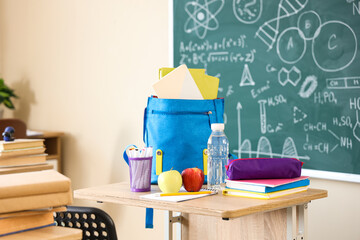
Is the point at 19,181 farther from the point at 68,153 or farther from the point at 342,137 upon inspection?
the point at 68,153

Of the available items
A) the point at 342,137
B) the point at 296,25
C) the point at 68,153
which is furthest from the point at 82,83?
the point at 342,137

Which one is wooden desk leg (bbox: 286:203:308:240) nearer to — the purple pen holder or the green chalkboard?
the purple pen holder

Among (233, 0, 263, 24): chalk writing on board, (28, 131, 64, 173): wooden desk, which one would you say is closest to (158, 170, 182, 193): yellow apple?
(233, 0, 263, 24): chalk writing on board

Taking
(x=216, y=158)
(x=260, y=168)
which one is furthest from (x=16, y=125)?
(x=260, y=168)

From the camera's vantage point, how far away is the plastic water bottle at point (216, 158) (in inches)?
68.8

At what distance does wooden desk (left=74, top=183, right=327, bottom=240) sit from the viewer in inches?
56.8

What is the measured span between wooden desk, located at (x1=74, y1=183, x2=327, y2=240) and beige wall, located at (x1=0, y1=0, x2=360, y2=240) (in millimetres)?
1123

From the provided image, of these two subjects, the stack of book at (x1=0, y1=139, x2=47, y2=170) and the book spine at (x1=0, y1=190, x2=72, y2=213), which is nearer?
the book spine at (x1=0, y1=190, x2=72, y2=213)

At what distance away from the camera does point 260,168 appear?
163 cm

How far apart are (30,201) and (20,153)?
4.54 ft

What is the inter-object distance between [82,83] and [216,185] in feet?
7.40

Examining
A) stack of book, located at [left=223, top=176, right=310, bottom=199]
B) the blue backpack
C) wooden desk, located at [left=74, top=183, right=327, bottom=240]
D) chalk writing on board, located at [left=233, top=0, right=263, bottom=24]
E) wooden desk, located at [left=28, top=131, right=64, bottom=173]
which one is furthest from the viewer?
wooden desk, located at [left=28, top=131, right=64, bottom=173]

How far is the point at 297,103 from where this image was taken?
8.23 ft

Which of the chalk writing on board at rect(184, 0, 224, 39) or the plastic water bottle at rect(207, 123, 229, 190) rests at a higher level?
the chalk writing on board at rect(184, 0, 224, 39)
